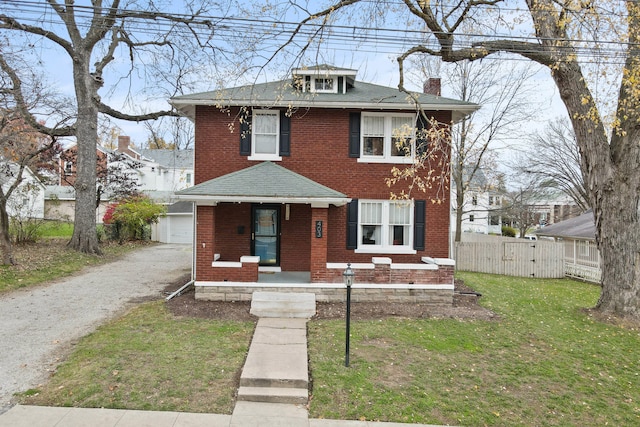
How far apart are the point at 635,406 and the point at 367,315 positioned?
15.5ft

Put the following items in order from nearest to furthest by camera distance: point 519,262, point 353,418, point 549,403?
point 353,418 < point 549,403 < point 519,262

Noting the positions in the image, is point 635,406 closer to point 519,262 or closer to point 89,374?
point 89,374

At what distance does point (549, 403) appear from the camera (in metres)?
5.07

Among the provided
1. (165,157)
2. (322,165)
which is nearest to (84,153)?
(322,165)

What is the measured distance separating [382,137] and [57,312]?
9.49 meters

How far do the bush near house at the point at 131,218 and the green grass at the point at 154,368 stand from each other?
17250 millimetres

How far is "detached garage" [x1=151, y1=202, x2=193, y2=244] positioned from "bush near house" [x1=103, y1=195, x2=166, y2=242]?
4.96 ft

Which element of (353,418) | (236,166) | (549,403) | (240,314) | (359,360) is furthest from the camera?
(236,166)

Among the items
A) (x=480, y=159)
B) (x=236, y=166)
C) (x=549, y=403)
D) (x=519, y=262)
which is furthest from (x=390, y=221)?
(x=480, y=159)

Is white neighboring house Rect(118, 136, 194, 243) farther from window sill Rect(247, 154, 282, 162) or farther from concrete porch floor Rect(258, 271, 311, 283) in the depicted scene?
concrete porch floor Rect(258, 271, 311, 283)

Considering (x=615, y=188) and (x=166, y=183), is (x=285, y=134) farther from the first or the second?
(x=166, y=183)

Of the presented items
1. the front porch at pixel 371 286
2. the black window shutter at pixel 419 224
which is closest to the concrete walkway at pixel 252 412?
the front porch at pixel 371 286

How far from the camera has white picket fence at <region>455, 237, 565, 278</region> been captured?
17.6 m

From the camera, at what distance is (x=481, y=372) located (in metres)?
5.86
